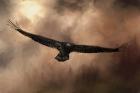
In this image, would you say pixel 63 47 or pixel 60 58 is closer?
Result: pixel 60 58

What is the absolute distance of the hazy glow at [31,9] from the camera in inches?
1638

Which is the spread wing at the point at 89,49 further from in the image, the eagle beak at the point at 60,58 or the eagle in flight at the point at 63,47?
the eagle beak at the point at 60,58

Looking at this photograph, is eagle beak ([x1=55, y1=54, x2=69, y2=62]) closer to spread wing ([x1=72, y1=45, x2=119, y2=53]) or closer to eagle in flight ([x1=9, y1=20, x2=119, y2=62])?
eagle in flight ([x1=9, y1=20, x2=119, y2=62])

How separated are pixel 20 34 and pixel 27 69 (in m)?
3.62

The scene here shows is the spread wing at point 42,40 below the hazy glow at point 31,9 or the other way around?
below

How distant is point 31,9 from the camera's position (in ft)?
138

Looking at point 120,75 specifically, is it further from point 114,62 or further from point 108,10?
point 108,10

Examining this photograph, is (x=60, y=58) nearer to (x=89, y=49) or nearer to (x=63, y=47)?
(x=63, y=47)

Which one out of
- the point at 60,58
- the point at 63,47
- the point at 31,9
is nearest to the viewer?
the point at 60,58

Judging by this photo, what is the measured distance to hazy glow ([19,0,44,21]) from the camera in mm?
41594

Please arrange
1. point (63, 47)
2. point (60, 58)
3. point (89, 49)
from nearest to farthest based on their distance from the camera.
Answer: point (60, 58), point (89, 49), point (63, 47)

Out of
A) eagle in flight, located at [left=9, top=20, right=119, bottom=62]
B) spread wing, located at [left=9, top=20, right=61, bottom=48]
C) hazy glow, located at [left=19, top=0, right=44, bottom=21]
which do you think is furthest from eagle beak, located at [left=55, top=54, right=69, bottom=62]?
hazy glow, located at [left=19, top=0, right=44, bottom=21]

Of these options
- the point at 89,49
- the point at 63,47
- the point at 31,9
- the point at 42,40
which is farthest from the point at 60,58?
the point at 31,9

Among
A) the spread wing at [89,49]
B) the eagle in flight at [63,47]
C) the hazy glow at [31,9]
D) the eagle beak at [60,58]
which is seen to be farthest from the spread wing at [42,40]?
the hazy glow at [31,9]
